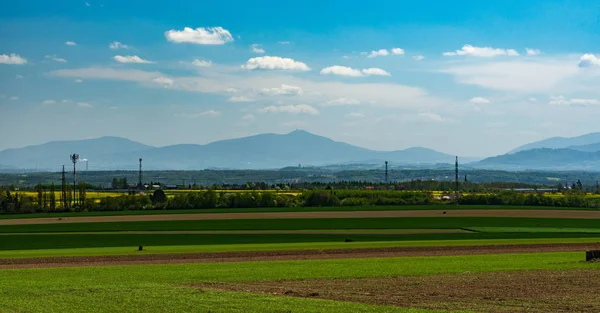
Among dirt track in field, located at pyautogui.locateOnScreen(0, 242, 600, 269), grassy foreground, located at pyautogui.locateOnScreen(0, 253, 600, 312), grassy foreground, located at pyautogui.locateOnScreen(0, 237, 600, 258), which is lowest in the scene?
grassy foreground, located at pyautogui.locateOnScreen(0, 237, 600, 258)

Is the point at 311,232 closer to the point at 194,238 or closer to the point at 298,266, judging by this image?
the point at 194,238

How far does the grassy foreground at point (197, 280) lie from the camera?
74.7 feet

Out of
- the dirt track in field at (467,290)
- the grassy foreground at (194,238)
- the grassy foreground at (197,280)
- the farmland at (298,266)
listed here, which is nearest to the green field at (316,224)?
the farmland at (298,266)

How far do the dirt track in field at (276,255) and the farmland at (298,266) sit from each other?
10 centimetres

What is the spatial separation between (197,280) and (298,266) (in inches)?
319

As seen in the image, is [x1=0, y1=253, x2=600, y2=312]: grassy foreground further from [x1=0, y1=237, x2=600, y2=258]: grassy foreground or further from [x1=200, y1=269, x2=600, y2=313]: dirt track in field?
[x1=0, y1=237, x2=600, y2=258]: grassy foreground

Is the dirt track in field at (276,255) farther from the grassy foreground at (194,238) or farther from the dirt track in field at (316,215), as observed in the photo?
the dirt track in field at (316,215)

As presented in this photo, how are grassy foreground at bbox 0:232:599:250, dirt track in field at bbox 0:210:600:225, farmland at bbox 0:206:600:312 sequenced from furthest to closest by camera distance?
dirt track in field at bbox 0:210:600:225, grassy foreground at bbox 0:232:599:250, farmland at bbox 0:206:600:312

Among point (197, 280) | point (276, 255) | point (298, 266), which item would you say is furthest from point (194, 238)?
point (197, 280)

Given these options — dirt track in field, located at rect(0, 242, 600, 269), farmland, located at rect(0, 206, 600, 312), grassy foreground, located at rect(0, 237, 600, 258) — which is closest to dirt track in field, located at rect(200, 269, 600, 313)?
farmland, located at rect(0, 206, 600, 312)

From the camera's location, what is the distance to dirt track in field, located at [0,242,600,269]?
4347 cm

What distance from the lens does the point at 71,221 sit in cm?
9069

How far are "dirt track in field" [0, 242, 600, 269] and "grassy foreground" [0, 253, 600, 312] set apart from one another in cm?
382

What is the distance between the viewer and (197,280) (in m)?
31.7
